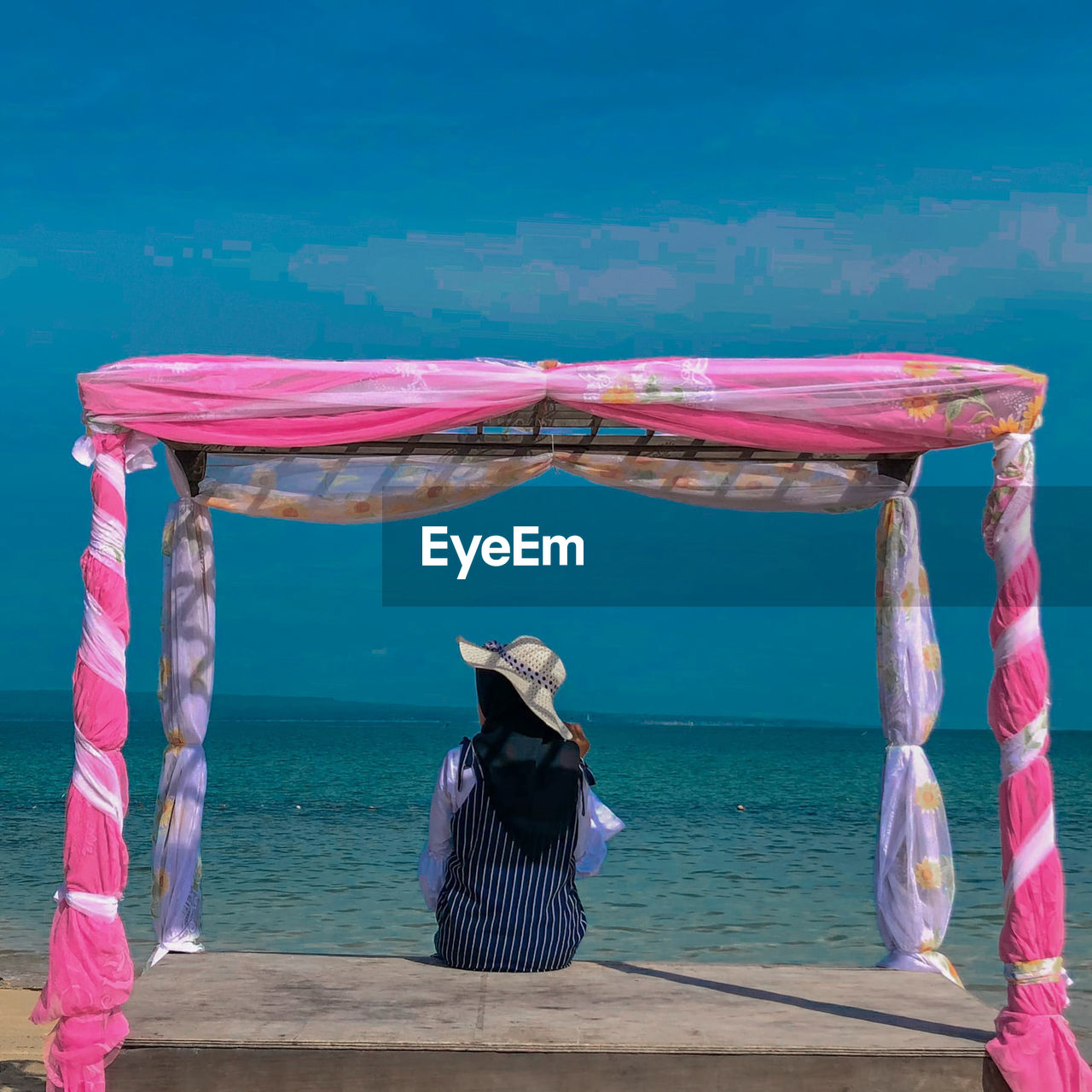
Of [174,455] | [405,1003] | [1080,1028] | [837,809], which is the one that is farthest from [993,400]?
[837,809]

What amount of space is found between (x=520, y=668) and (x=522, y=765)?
324mm

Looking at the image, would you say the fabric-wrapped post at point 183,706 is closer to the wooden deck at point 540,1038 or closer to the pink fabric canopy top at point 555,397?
the wooden deck at point 540,1038

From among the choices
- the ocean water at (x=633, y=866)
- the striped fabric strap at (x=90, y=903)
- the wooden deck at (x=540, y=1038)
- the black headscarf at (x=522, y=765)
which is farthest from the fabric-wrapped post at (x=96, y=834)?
the ocean water at (x=633, y=866)

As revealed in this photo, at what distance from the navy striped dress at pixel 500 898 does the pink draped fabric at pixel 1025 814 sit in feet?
4.71

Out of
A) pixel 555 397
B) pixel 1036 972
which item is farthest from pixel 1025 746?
pixel 555 397

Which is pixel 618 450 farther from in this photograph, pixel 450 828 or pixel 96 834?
pixel 96 834

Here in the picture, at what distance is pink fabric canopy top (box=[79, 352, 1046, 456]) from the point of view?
400 centimetres

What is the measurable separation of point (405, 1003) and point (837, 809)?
2287cm

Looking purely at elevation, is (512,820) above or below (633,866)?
above

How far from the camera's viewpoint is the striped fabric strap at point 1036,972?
370cm

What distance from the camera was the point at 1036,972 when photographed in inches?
146

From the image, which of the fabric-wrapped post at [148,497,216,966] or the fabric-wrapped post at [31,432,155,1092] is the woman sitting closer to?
the fabric-wrapped post at [31,432,155,1092]

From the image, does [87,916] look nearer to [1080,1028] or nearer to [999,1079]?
[999,1079]

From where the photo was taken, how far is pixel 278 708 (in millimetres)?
108438
